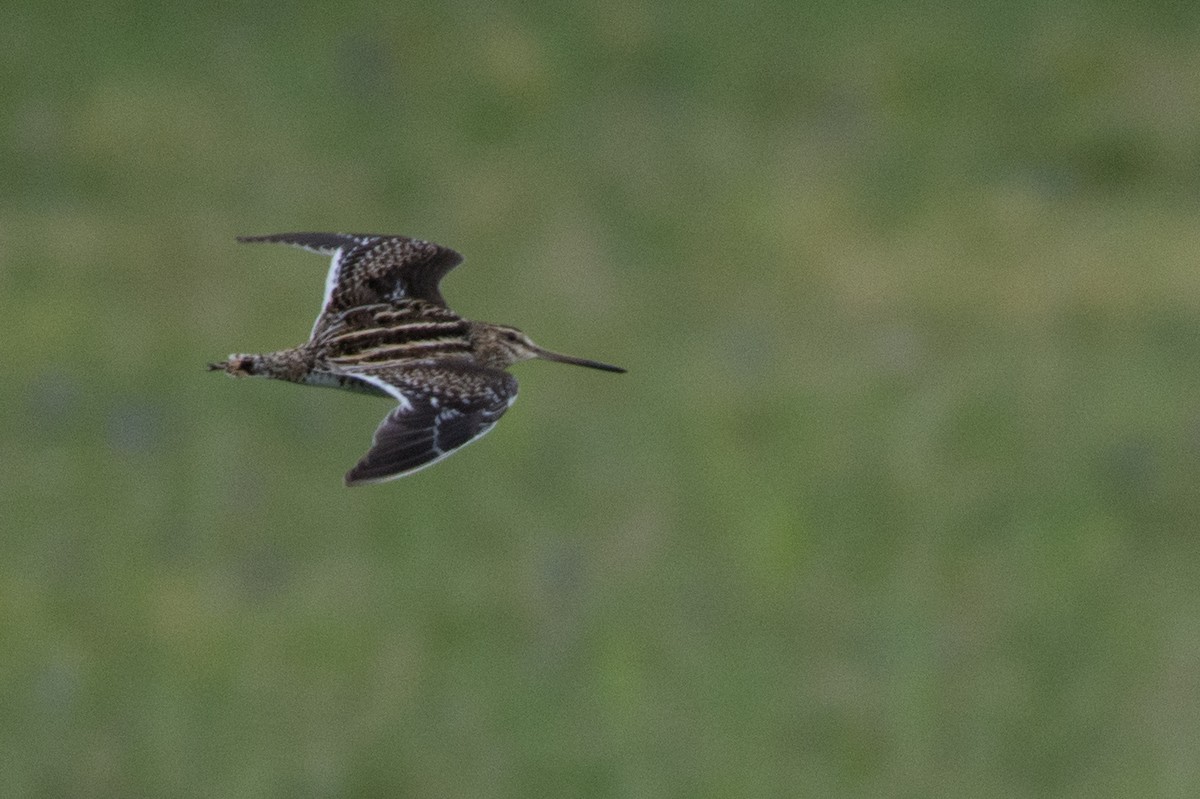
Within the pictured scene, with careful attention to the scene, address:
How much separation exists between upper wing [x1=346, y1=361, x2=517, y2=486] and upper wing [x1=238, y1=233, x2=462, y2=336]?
87 centimetres

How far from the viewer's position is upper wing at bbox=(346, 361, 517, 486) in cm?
528

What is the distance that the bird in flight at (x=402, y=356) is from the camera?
5.49m

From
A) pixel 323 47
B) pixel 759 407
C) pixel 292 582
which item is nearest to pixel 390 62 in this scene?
pixel 323 47

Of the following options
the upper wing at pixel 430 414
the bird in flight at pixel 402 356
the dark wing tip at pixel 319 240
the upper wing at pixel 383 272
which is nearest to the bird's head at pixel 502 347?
the bird in flight at pixel 402 356

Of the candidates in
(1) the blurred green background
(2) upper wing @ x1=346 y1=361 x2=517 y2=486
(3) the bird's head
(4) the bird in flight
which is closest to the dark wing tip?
(4) the bird in flight

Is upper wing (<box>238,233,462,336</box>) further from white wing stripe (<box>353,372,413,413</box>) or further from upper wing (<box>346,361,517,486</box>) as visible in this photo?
white wing stripe (<box>353,372,413,413</box>)

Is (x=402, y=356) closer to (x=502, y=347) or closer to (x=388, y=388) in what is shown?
(x=388, y=388)

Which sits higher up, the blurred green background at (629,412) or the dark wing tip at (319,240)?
the dark wing tip at (319,240)

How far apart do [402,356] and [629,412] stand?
6.35 meters

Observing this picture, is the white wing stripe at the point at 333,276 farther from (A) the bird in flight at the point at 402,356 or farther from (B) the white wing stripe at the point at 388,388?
(B) the white wing stripe at the point at 388,388

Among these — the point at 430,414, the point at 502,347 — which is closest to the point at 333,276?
the point at 502,347

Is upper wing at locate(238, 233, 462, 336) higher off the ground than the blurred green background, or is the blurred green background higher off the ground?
upper wing at locate(238, 233, 462, 336)

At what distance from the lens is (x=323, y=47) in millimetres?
15633

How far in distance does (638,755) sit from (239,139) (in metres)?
6.38
